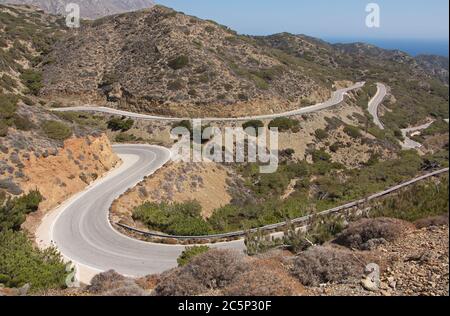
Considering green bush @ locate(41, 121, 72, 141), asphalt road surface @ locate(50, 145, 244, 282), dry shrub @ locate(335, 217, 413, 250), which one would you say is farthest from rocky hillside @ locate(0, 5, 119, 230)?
dry shrub @ locate(335, 217, 413, 250)

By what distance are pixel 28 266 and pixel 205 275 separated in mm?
9204

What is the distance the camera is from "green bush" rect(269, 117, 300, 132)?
5272cm

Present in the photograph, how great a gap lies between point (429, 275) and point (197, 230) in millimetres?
16062

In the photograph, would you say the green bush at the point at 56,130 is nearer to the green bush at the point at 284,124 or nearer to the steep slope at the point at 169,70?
the steep slope at the point at 169,70

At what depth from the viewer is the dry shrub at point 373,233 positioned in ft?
47.1

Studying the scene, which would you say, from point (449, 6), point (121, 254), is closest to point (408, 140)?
point (121, 254)

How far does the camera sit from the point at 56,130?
32406 mm

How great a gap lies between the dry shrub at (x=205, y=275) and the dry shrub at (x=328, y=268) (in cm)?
161

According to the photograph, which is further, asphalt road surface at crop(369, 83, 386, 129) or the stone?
asphalt road surface at crop(369, 83, 386, 129)

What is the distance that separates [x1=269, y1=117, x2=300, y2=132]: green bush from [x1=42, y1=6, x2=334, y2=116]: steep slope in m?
5.57

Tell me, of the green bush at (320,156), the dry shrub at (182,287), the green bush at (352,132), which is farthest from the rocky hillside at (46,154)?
the green bush at (352,132)

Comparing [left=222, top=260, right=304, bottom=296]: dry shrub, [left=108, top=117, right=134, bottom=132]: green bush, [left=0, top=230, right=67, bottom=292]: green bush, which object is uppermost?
[left=108, top=117, right=134, bottom=132]: green bush

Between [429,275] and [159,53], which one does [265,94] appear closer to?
[159,53]

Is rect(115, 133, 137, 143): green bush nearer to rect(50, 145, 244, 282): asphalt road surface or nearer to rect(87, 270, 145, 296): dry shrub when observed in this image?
rect(50, 145, 244, 282): asphalt road surface
